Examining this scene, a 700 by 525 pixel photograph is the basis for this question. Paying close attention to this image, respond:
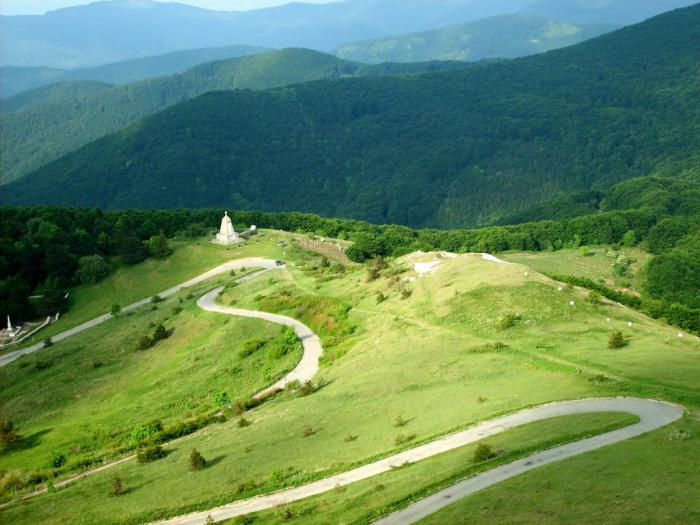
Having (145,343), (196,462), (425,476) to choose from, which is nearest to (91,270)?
(145,343)

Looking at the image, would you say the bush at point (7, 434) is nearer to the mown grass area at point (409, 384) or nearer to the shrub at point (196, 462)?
the mown grass area at point (409, 384)

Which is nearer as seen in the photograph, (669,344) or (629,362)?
(629,362)

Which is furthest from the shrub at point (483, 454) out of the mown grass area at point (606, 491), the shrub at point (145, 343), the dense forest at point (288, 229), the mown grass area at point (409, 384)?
the dense forest at point (288, 229)

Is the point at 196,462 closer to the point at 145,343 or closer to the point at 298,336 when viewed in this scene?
the point at 298,336

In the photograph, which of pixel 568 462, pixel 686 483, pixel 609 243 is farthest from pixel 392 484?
pixel 609 243

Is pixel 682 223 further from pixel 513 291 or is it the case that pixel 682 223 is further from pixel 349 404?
pixel 349 404

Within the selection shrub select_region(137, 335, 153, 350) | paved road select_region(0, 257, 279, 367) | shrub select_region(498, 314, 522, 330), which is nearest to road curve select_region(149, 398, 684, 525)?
shrub select_region(498, 314, 522, 330)

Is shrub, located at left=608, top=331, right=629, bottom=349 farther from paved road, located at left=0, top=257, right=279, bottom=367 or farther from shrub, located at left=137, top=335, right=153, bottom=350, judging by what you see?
paved road, located at left=0, top=257, right=279, bottom=367
